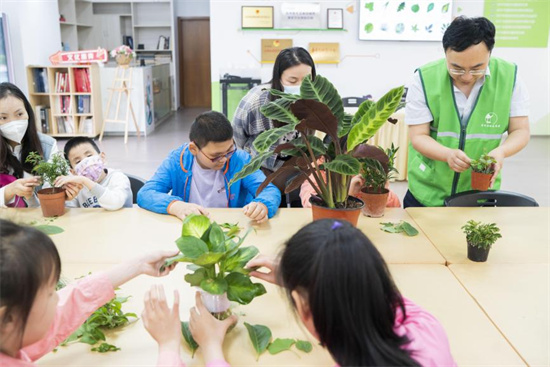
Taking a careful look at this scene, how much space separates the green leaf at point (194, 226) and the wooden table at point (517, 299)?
81 centimetres

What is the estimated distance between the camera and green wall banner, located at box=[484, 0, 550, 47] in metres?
6.49

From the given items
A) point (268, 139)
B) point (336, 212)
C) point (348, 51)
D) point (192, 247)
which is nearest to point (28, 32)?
point (348, 51)

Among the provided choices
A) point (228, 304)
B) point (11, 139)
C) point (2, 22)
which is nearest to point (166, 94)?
point (2, 22)

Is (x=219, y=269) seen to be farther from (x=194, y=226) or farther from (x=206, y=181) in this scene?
(x=206, y=181)

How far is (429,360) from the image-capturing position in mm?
879

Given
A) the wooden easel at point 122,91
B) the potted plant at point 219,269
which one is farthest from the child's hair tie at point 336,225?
the wooden easel at point 122,91

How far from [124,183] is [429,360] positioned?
174cm

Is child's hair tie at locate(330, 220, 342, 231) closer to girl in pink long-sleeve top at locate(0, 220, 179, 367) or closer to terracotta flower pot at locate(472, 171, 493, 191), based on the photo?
girl in pink long-sleeve top at locate(0, 220, 179, 367)

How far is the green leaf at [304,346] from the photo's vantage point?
1.13m

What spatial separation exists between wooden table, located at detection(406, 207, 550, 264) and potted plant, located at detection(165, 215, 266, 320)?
793 mm

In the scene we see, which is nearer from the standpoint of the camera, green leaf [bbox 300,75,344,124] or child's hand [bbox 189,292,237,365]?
child's hand [bbox 189,292,237,365]

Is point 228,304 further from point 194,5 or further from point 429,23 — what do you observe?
point 194,5

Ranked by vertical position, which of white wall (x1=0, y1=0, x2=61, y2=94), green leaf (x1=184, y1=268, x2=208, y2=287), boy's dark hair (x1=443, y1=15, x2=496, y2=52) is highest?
white wall (x1=0, y1=0, x2=61, y2=94)

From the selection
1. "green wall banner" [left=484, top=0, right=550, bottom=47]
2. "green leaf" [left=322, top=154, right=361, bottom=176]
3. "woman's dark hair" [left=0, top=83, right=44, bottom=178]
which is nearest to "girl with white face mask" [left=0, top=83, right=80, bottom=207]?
"woman's dark hair" [left=0, top=83, right=44, bottom=178]
